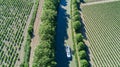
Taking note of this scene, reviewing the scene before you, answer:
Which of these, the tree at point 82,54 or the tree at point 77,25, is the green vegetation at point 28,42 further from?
the tree at point 82,54

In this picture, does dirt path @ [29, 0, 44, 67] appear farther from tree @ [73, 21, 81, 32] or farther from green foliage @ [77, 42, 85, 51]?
green foliage @ [77, 42, 85, 51]

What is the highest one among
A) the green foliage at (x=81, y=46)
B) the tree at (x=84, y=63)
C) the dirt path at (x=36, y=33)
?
the dirt path at (x=36, y=33)

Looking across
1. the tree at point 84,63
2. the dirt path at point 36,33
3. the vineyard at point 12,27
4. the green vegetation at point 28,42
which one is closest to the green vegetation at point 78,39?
the tree at point 84,63

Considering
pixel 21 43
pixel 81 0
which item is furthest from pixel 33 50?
pixel 81 0

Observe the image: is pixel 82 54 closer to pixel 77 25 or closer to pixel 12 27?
pixel 77 25

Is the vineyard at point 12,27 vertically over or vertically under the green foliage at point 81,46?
over

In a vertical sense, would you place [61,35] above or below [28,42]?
above

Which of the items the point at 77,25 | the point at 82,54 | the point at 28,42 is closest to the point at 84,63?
the point at 82,54
